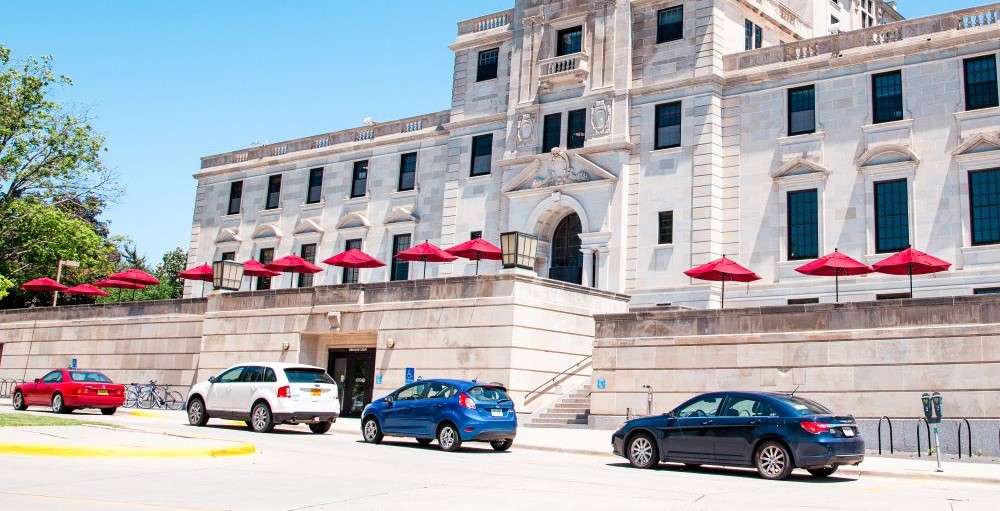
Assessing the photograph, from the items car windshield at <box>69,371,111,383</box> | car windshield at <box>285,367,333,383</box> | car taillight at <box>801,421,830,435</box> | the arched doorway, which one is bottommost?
car taillight at <box>801,421,830,435</box>

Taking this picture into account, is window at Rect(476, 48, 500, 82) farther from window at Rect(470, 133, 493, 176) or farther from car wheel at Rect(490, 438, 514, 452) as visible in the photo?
car wheel at Rect(490, 438, 514, 452)

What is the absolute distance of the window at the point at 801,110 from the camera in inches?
1405

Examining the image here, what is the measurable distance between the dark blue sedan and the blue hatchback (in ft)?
10.6

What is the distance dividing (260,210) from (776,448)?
4018cm

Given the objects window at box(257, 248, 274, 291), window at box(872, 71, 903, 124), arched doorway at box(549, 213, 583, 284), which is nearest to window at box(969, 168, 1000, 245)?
window at box(872, 71, 903, 124)

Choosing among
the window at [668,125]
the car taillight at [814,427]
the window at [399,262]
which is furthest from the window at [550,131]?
the car taillight at [814,427]

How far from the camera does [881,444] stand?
23.0m

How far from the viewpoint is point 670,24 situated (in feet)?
129

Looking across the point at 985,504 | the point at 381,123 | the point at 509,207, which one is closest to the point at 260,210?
the point at 381,123

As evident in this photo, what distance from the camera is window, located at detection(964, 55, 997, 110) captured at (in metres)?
32.0

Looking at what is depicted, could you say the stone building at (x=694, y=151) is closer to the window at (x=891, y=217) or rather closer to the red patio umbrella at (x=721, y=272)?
the window at (x=891, y=217)

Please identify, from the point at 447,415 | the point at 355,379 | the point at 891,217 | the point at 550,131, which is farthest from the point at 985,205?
the point at 355,379

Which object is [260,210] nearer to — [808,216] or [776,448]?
[808,216]

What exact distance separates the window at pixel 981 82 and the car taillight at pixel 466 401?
20974 millimetres
